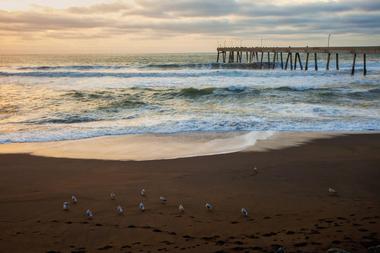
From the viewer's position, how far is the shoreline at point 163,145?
9.10 metres

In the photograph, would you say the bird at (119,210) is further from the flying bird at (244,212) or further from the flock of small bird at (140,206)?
the flying bird at (244,212)

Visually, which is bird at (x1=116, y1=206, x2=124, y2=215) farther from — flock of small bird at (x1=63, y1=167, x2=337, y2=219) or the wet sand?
the wet sand

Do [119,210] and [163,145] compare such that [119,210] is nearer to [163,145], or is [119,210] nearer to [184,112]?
[163,145]

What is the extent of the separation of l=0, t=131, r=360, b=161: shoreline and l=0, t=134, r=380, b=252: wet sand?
0.50 meters

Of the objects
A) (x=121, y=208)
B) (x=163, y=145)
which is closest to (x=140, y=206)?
(x=121, y=208)

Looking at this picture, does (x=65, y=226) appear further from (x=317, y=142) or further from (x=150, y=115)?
(x=150, y=115)

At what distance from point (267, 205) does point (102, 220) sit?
2.20 meters

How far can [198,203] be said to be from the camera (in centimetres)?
578

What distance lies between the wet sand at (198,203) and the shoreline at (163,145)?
1.64 ft

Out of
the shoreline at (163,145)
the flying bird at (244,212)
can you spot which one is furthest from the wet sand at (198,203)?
the shoreline at (163,145)

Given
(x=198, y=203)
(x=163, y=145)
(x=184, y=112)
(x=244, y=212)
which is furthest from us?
(x=184, y=112)

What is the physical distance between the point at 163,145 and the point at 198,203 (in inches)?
174

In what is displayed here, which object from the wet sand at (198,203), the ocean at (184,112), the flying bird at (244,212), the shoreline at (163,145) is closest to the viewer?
the wet sand at (198,203)

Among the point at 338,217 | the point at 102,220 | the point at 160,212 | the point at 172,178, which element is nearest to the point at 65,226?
the point at 102,220
